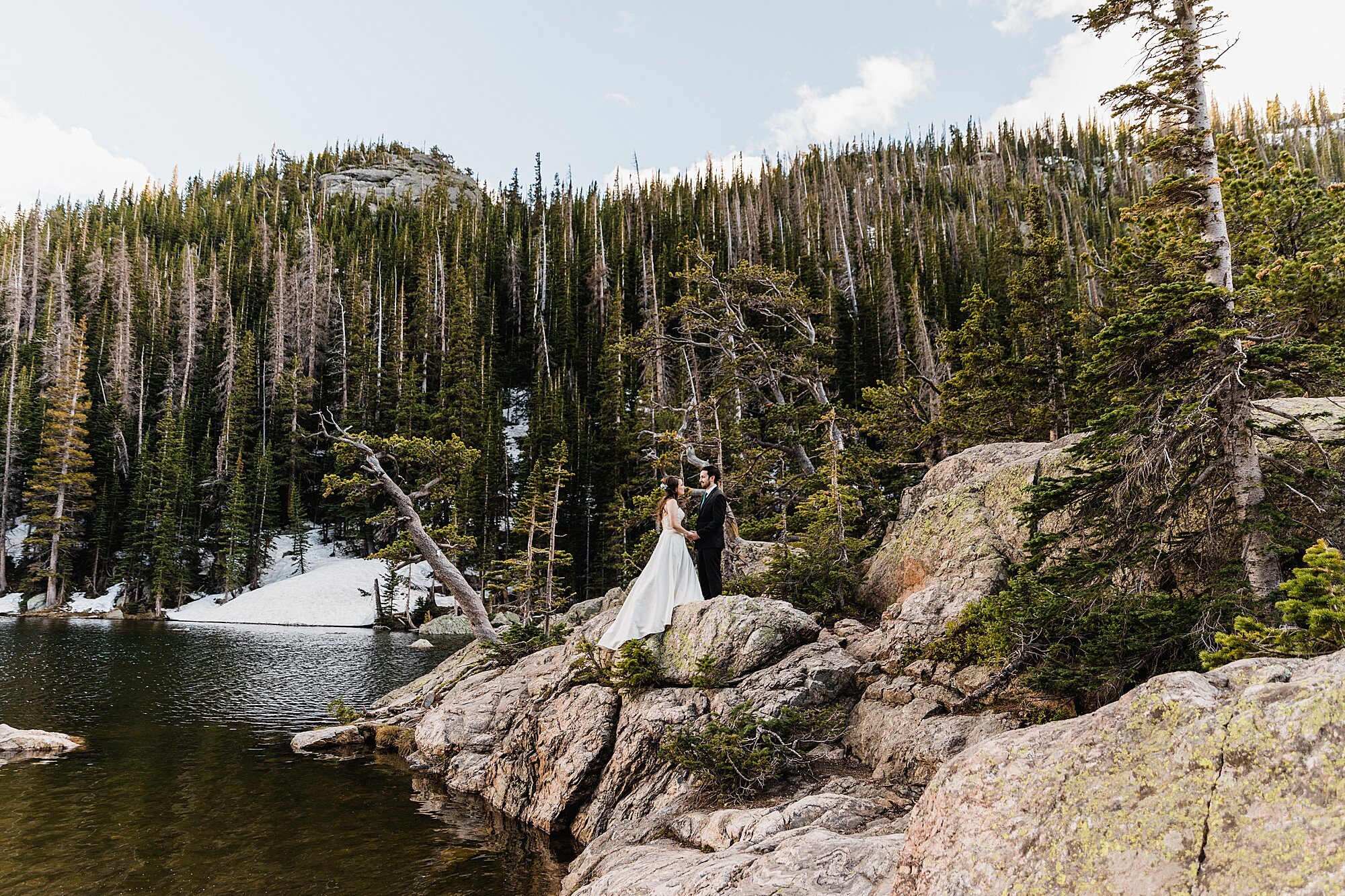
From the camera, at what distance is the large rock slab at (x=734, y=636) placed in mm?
9641

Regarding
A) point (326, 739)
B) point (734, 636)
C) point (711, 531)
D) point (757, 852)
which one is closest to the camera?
point (757, 852)

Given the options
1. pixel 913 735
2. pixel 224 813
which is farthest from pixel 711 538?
pixel 224 813

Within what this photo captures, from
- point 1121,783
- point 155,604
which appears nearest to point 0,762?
point 1121,783

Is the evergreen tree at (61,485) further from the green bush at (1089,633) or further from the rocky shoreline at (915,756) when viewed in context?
the green bush at (1089,633)

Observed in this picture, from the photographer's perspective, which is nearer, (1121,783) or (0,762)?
(1121,783)

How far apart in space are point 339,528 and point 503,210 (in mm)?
52594

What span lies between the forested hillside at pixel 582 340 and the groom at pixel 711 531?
7.39ft

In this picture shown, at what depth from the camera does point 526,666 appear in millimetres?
14820

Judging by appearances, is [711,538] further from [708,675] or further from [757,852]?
[757,852]

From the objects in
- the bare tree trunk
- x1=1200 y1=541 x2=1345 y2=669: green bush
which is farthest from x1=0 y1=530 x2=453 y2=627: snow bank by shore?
x1=1200 y1=541 x2=1345 y2=669: green bush

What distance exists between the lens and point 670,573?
441 inches

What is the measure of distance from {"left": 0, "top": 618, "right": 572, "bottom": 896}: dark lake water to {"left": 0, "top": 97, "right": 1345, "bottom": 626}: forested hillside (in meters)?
6.42

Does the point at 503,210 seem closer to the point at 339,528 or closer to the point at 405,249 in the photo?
the point at 405,249

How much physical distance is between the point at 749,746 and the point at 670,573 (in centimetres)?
343
